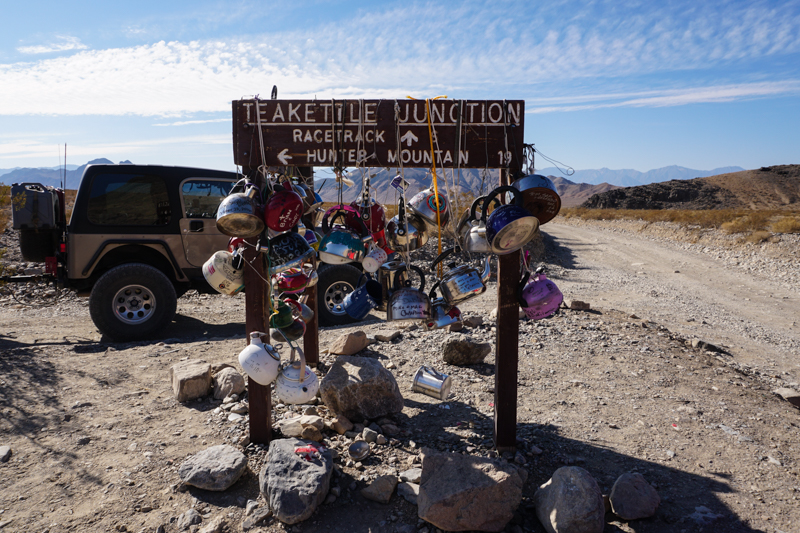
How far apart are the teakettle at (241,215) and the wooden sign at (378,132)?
0.37m

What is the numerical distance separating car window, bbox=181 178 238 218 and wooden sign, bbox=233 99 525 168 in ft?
14.1

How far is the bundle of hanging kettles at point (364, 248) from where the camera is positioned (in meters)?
2.90

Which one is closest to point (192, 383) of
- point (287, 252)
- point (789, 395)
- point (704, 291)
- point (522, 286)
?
point (287, 252)

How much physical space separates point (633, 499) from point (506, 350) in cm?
107

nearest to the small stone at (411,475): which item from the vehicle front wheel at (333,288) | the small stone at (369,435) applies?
the small stone at (369,435)

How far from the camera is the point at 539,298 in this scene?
307cm

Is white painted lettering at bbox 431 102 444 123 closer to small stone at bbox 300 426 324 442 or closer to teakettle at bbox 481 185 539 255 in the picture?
teakettle at bbox 481 185 539 255

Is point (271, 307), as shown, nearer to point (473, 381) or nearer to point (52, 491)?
point (52, 491)

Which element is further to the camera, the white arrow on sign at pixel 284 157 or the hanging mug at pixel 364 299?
the hanging mug at pixel 364 299

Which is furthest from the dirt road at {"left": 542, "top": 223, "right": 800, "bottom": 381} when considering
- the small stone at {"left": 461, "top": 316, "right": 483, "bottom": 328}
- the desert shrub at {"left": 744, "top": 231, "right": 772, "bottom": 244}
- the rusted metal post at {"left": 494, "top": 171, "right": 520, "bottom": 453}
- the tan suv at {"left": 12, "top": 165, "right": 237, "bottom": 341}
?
the tan suv at {"left": 12, "top": 165, "right": 237, "bottom": 341}

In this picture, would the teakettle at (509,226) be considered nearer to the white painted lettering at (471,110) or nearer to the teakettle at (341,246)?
the white painted lettering at (471,110)

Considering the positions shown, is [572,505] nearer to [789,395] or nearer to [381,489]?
[381,489]

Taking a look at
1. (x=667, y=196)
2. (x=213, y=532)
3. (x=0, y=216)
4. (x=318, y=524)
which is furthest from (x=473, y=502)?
(x=667, y=196)

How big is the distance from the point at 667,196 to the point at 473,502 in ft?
307
